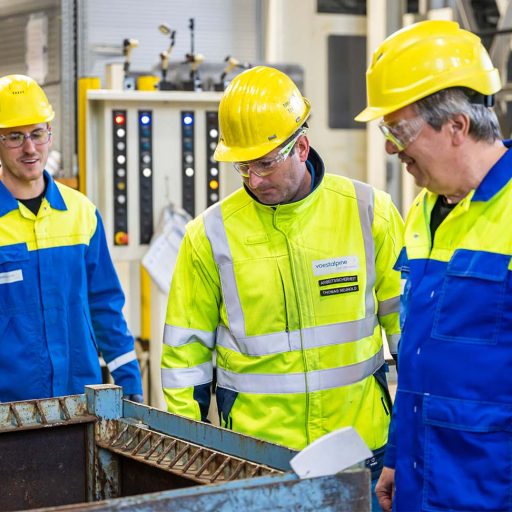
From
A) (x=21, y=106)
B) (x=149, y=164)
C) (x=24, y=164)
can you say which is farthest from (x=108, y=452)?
(x=149, y=164)

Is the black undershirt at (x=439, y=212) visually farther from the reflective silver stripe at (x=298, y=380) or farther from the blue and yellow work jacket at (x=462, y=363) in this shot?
the reflective silver stripe at (x=298, y=380)

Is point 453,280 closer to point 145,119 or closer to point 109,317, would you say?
point 109,317

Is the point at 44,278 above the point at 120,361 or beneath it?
above

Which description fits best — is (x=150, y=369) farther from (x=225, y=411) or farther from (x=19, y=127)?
(x=225, y=411)

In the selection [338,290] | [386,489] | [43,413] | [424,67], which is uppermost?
[424,67]

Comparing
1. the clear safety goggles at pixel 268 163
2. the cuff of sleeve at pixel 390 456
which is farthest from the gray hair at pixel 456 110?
the cuff of sleeve at pixel 390 456

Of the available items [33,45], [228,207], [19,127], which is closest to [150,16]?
[33,45]

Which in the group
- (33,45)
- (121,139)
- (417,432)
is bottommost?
(417,432)

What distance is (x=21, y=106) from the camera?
291cm

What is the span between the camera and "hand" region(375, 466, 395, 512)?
1907mm

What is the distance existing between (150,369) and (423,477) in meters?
2.76

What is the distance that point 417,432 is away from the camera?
173 cm

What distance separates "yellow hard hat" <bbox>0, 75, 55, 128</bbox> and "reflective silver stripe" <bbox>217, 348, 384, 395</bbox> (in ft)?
3.74

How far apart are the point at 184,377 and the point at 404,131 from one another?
33.5 inches
